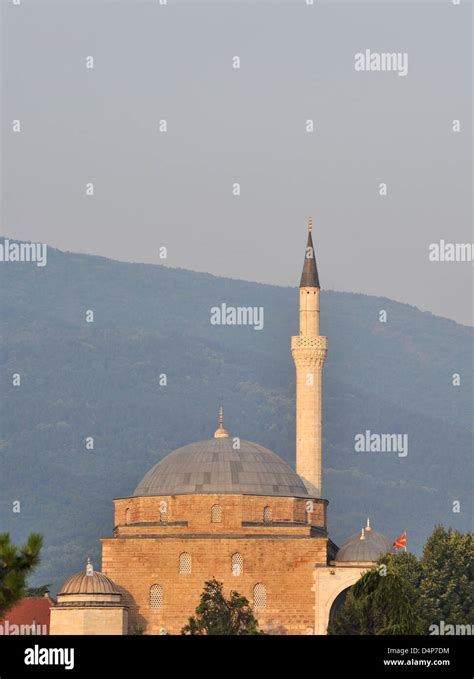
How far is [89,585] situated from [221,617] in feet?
16.4

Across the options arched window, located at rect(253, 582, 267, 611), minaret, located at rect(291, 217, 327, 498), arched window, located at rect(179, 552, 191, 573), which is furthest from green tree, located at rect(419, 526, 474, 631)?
arched window, located at rect(179, 552, 191, 573)

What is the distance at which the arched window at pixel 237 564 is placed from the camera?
73.9 meters

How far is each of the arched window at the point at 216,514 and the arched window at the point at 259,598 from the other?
3292 mm

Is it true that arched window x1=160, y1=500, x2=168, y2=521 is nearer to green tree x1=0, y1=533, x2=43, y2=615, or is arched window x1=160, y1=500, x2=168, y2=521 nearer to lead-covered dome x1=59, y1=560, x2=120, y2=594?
lead-covered dome x1=59, y1=560, x2=120, y2=594

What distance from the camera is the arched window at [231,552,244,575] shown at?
73875 mm

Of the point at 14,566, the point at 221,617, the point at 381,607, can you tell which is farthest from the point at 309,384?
the point at 14,566

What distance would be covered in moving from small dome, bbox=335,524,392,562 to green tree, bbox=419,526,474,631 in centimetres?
193

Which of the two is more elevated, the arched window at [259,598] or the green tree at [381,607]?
the arched window at [259,598]

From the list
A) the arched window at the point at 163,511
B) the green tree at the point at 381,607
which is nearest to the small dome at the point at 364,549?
the arched window at the point at 163,511

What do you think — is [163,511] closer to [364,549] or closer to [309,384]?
[364,549]

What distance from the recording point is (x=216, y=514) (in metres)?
75.1

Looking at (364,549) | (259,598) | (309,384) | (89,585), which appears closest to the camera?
(89,585)

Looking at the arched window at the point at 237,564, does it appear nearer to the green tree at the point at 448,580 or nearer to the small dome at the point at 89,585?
the small dome at the point at 89,585
